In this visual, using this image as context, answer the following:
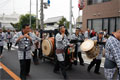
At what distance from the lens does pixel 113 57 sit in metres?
3.15

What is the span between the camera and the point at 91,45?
16.1ft

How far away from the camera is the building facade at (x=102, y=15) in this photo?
14.9 metres

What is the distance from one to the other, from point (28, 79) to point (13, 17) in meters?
94.4

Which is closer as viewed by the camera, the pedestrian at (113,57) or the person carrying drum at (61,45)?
the pedestrian at (113,57)

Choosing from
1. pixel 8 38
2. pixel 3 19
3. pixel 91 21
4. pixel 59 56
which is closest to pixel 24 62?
pixel 59 56

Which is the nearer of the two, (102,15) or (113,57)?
(113,57)

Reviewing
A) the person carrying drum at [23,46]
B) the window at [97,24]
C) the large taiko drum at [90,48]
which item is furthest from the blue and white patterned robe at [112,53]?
the window at [97,24]

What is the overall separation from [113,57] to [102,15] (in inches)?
538

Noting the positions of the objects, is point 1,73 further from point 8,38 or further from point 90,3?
point 90,3

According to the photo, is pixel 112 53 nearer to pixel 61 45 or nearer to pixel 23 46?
pixel 61 45

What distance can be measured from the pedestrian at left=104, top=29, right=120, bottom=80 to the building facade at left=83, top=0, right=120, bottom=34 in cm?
1244

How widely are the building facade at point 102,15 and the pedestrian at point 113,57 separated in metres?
12.4

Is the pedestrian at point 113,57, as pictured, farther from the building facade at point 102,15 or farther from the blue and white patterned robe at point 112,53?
the building facade at point 102,15

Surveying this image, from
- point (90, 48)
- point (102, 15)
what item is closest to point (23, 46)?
point (90, 48)
